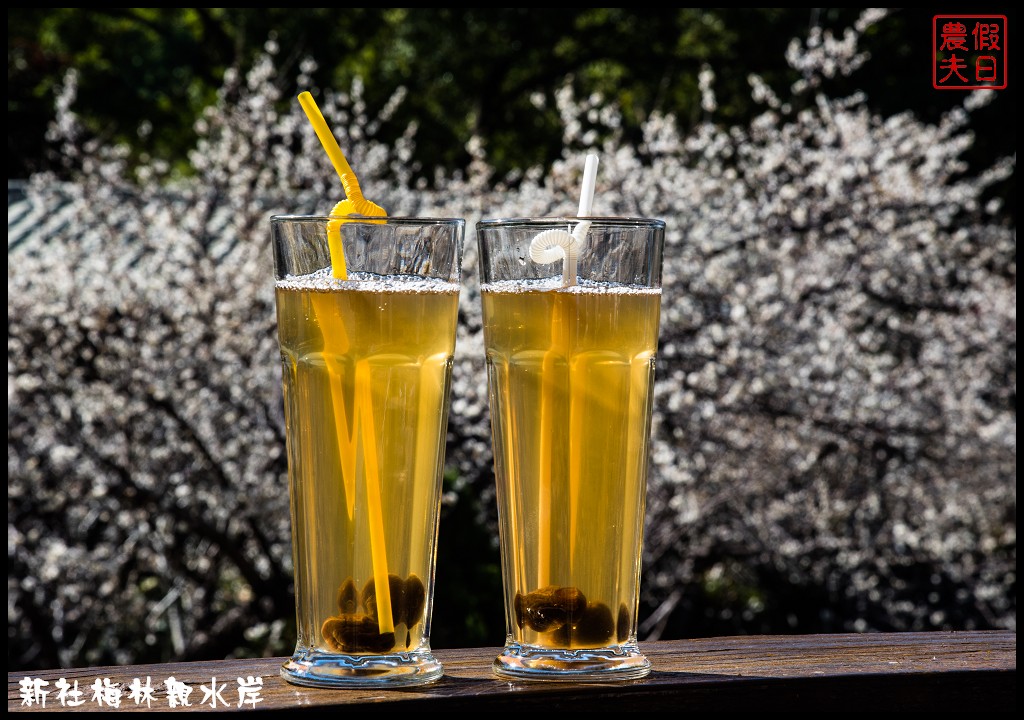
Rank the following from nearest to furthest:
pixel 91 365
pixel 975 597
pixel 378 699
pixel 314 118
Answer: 1. pixel 378 699
2. pixel 314 118
3. pixel 91 365
4. pixel 975 597

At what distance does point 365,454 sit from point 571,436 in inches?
8.9

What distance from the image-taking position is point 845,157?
5367 millimetres

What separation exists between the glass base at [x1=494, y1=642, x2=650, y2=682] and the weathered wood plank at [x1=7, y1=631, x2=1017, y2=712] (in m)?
0.02

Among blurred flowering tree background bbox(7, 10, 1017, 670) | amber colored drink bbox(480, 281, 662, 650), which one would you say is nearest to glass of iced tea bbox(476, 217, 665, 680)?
amber colored drink bbox(480, 281, 662, 650)

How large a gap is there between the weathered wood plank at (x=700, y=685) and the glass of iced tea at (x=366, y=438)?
61mm

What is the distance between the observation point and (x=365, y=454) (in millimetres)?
1211

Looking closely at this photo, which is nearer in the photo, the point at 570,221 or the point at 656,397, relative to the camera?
the point at 570,221

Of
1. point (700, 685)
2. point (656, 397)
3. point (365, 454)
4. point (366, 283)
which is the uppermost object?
point (656, 397)

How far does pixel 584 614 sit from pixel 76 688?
544 millimetres

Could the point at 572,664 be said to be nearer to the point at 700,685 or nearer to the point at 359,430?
the point at 700,685

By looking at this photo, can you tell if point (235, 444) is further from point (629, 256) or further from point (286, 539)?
point (629, 256)

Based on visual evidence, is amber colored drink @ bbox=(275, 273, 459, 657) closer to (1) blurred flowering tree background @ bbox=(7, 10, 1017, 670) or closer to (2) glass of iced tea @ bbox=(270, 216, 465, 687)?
(2) glass of iced tea @ bbox=(270, 216, 465, 687)

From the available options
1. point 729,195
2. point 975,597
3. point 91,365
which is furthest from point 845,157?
point 91,365

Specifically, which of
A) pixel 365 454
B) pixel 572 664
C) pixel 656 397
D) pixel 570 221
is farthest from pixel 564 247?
pixel 656 397
